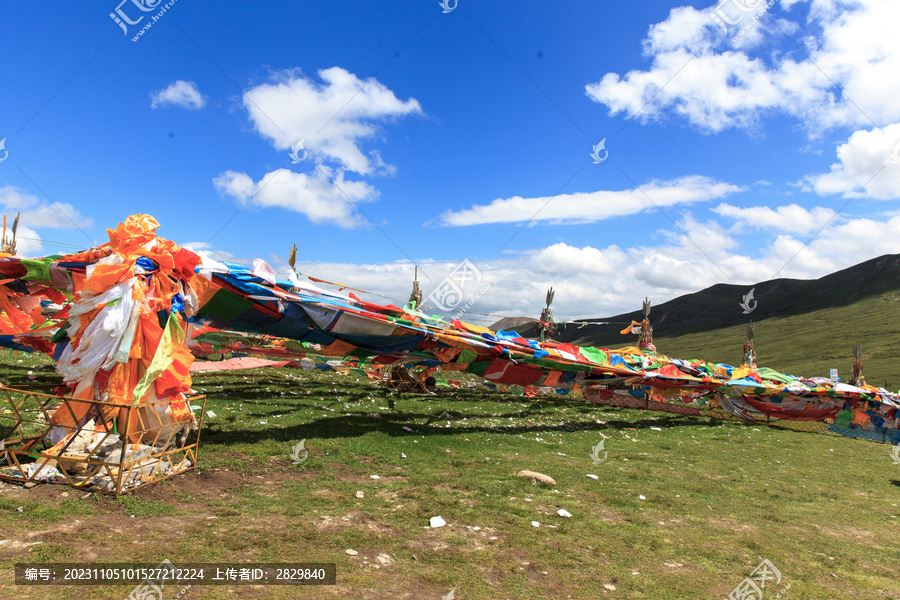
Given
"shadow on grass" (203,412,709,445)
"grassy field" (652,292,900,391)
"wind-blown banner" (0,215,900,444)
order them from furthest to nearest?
"grassy field" (652,292,900,391), "shadow on grass" (203,412,709,445), "wind-blown banner" (0,215,900,444)

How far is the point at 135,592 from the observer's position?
366cm

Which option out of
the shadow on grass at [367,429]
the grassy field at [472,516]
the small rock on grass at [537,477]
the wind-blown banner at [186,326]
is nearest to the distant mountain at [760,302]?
the shadow on grass at [367,429]

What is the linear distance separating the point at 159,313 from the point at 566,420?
34.0ft

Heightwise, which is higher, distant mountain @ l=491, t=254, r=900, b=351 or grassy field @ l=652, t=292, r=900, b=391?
distant mountain @ l=491, t=254, r=900, b=351

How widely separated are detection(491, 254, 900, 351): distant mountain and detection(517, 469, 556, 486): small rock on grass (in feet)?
209

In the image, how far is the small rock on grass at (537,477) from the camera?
7184 millimetres

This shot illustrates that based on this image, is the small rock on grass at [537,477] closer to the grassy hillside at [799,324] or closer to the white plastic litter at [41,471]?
the white plastic litter at [41,471]

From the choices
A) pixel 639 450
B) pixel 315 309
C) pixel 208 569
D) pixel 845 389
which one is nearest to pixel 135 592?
pixel 208 569

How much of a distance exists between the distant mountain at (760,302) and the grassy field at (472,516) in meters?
61.6

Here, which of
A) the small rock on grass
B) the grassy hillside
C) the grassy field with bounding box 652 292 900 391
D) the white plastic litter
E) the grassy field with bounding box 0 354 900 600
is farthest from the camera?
the grassy hillside

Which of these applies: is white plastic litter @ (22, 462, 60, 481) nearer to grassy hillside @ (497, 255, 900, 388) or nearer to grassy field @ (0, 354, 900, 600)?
grassy field @ (0, 354, 900, 600)

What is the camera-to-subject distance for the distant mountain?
84.4m

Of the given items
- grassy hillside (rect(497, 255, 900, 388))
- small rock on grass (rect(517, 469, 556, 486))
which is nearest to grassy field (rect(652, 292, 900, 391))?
grassy hillside (rect(497, 255, 900, 388))

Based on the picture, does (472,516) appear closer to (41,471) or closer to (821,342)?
(41,471)
